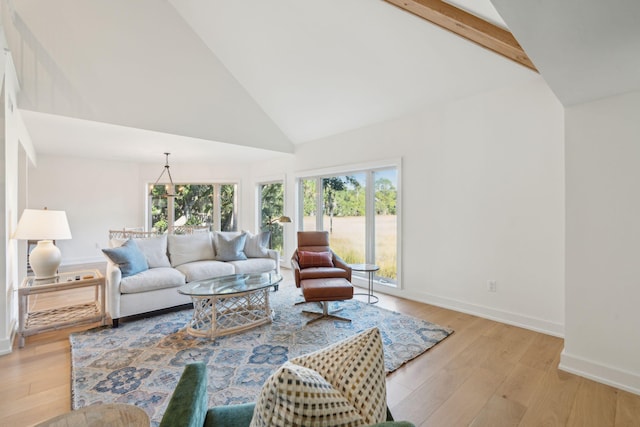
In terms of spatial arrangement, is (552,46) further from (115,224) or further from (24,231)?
(115,224)

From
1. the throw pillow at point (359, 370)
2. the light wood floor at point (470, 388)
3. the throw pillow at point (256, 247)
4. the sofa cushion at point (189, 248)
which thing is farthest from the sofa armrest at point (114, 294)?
the throw pillow at point (359, 370)

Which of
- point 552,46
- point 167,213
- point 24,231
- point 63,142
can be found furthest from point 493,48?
point 167,213

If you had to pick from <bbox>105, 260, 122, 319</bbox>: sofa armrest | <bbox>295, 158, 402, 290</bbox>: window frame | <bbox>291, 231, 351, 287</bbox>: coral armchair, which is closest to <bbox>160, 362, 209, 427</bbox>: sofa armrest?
<bbox>291, 231, 351, 287</bbox>: coral armchair

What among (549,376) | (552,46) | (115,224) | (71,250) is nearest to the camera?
(552,46)

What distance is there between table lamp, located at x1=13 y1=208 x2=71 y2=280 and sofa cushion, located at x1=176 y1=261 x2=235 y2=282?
128cm

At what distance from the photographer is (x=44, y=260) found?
3055mm

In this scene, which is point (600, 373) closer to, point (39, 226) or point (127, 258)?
point (127, 258)

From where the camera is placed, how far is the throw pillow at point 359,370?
76 centimetres

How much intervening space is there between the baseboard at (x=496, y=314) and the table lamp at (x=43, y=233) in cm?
420

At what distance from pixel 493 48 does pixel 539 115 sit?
0.93 m

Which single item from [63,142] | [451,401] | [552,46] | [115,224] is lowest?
[451,401]

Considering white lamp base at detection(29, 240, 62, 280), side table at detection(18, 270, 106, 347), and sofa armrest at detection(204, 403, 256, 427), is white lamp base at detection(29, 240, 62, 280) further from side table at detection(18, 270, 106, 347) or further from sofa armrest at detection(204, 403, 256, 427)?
sofa armrest at detection(204, 403, 256, 427)

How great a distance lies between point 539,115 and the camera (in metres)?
3.02

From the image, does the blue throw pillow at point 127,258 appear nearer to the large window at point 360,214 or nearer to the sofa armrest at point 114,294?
the sofa armrest at point 114,294
